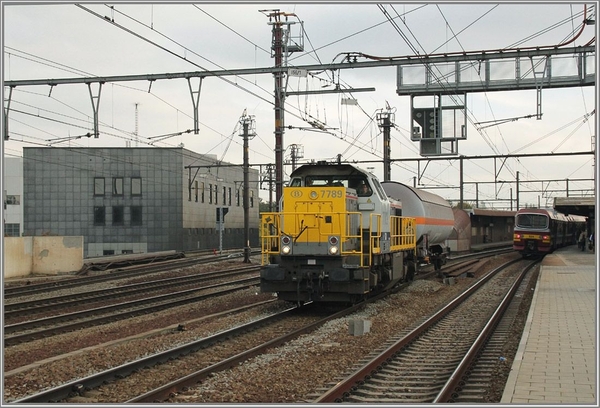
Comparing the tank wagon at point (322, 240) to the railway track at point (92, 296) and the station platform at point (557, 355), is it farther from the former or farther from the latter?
the railway track at point (92, 296)

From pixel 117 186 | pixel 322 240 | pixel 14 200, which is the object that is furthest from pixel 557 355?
pixel 14 200

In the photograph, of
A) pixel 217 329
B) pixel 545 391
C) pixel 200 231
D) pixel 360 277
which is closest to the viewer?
pixel 545 391

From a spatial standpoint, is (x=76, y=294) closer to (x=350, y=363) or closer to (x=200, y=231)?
(x=350, y=363)

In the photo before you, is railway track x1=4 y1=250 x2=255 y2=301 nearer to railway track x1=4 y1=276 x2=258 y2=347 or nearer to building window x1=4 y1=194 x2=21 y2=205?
railway track x1=4 y1=276 x2=258 y2=347

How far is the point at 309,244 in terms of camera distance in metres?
15.4

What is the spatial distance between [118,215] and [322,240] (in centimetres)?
4013

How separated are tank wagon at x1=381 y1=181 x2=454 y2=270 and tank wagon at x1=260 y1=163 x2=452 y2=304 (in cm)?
679

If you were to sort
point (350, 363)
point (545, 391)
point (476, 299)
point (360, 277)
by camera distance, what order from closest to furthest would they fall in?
point (545, 391), point (350, 363), point (360, 277), point (476, 299)

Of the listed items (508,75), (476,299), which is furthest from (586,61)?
(476,299)

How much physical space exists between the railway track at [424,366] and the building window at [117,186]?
40.2 meters

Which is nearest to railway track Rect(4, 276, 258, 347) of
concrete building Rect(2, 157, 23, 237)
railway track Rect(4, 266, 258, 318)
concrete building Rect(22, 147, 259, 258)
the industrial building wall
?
railway track Rect(4, 266, 258, 318)

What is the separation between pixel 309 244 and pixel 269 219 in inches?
49.1

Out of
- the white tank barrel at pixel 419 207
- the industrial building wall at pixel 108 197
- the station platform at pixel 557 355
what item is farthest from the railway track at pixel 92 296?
the industrial building wall at pixel 108 197

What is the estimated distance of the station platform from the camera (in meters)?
7.76
